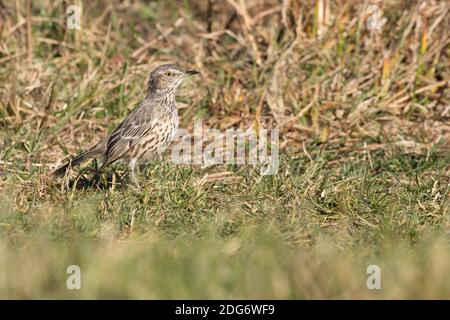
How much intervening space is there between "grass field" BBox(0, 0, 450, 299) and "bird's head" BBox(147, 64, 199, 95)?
2.36 ft

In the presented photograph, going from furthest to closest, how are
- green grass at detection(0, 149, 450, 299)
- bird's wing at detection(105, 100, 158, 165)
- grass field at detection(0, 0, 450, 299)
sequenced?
bird's wing at detection(105, 100, 158, 165) < grass field at detection(0, 0, 450, 299) < green grass at detection(0, 149, 450, 299)

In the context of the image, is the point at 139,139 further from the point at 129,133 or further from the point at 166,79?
the point at 166,79

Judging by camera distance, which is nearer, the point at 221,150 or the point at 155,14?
the point at 221,150

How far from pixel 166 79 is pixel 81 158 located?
3.85ft

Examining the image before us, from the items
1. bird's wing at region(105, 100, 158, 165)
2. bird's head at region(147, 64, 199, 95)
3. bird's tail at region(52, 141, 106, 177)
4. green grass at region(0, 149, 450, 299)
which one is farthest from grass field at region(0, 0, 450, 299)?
bird's head at region(147, 64, 199, 95)

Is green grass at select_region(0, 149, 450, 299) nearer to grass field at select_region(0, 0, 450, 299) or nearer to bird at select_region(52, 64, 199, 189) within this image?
grass field at select_region(0, 0, 450, 299)

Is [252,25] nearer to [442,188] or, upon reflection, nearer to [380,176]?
[380,176]

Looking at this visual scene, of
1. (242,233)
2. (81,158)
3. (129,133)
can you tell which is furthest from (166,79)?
(242,233)

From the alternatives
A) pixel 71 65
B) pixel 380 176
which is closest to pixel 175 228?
pixel 380 176

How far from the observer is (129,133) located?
852cm

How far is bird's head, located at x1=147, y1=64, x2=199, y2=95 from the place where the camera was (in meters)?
8.99

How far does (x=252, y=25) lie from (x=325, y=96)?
4.72ft

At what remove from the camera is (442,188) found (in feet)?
27.3

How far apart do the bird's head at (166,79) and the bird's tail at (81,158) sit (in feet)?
2.49
